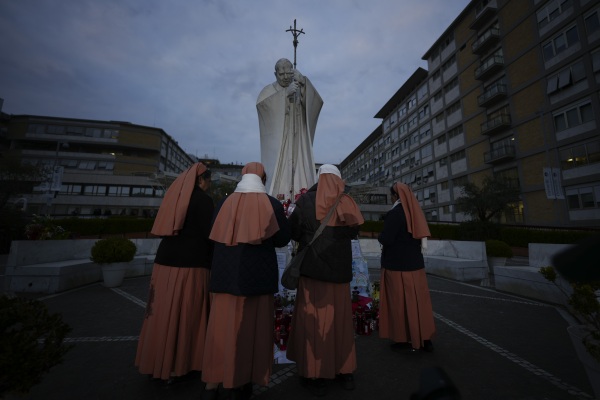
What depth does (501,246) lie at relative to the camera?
340 inches

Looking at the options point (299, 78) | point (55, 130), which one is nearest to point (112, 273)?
point (299, 78)

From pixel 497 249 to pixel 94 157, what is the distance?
5553 centimetres

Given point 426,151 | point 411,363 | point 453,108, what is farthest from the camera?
point 426,151

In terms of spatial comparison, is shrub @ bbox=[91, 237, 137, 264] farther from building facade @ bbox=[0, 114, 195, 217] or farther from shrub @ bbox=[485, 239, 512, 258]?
building facade @ bbox=[0, 114, 195, 217]

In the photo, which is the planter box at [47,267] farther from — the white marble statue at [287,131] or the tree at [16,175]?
the tree at [16,175]

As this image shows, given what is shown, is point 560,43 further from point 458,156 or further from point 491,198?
point 458,156

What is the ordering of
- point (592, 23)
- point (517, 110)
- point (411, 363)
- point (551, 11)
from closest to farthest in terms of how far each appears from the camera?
1. point (411, 363)
2. point (592, 23)
3. point (551, 11)
4. point (517, 110)

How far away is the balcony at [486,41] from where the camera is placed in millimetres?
26625

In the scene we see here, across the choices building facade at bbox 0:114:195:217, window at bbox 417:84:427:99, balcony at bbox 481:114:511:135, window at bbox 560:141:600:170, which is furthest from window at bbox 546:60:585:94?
building facade at bbox 0:114:195:217

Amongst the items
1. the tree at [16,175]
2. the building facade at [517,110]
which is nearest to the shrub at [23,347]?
the building facade at [517,110]

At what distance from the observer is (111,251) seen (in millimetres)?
7086

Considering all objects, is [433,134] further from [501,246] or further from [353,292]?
[353,292]

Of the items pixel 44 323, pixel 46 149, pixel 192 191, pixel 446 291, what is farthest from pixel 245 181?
pixel 46 149

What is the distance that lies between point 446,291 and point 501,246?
10.1ft
